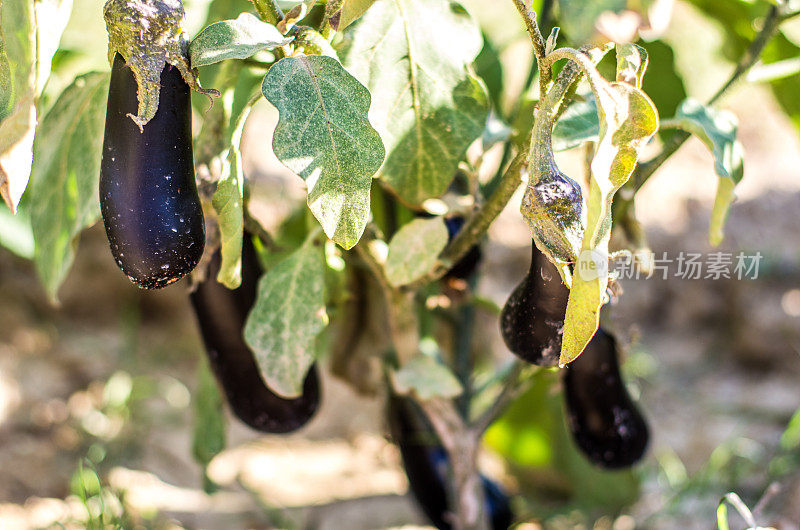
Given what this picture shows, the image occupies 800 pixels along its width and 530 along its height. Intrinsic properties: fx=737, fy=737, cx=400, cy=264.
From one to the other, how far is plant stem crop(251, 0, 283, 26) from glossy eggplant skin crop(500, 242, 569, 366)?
20cm

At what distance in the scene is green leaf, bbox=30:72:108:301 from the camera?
522 mm

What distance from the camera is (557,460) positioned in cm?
95

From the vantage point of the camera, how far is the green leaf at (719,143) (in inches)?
18.8

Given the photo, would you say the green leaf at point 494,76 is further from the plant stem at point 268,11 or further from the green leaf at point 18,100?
the green leaf at point 18,100

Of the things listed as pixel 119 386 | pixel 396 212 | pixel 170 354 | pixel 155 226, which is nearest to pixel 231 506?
pixel 119 386

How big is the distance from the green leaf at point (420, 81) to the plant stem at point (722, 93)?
140 millimetres

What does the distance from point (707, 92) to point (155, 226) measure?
0.67 m

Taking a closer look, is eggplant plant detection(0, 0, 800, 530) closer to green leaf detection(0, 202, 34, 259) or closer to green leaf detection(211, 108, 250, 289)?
green leaf detection(211, 108, 250, 289)

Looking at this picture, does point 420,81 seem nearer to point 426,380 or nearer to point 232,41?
point 232,41

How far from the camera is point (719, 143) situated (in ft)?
1.59

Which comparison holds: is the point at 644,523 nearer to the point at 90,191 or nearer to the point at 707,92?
the point at 707,92

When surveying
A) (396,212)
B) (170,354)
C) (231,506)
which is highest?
(396,212)
